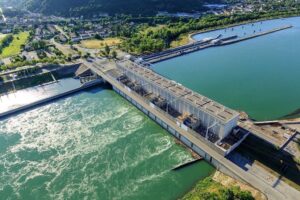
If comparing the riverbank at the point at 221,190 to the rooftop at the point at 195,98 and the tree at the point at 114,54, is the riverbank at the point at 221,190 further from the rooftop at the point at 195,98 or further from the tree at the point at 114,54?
the tree at the point at 114,54

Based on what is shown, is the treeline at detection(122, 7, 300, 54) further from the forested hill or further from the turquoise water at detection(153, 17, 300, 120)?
the forested hill

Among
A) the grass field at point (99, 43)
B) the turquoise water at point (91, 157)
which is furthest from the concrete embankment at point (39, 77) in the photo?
the grass field at point (99, 43)

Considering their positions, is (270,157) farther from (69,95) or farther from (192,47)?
(192,47)

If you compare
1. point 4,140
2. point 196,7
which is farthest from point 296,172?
point 196,7

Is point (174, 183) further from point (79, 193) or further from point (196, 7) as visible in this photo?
point (196, 7)

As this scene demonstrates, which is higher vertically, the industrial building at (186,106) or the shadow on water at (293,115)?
the industrial building at (186,106)

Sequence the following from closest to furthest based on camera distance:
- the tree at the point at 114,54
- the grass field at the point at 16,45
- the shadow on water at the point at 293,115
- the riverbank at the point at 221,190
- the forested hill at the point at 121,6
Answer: the riverbank at the point at 221,190
the shadow on water at the point at 293,115
the tree at the point at 114,54
the grass field at the point at 16,45
the forested hill at the point at 121,6

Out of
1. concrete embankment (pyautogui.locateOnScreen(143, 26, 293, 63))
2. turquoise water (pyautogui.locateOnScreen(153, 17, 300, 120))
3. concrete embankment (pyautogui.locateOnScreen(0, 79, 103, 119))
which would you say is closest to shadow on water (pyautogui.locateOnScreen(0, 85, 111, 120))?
concrete embankment (pyautogui.locateOnScreen(0, 79, 103, 119))
